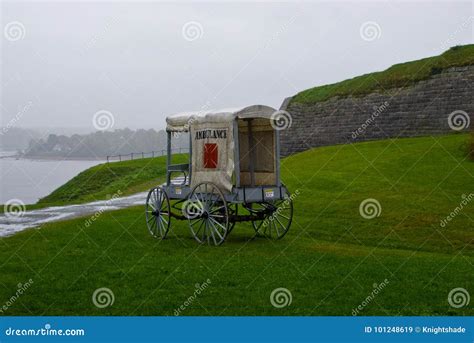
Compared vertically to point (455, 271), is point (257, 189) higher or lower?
higher

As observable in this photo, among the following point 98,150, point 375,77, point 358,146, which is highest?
point 375,77

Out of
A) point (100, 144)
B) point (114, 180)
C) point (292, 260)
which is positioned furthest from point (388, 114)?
point (100, 144)

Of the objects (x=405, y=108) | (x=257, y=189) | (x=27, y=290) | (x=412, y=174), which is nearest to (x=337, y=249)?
(x=257, y=189)

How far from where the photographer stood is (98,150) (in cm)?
8231

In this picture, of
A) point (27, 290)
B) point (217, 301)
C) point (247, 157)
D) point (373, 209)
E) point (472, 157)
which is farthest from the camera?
point (472, 157)

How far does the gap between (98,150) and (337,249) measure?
70.3 m

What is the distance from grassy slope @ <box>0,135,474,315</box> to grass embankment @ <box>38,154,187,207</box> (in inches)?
653

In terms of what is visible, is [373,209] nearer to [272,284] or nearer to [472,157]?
[472,157]

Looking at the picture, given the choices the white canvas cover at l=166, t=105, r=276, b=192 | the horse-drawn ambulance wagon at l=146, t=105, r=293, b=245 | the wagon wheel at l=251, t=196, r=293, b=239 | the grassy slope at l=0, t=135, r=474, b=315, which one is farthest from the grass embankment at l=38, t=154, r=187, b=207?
the white canvas cover at l=166, t=105, r=276, b=192

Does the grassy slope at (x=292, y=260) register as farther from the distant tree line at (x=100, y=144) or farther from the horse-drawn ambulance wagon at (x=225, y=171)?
the distant tree line at (x=100, y=144)

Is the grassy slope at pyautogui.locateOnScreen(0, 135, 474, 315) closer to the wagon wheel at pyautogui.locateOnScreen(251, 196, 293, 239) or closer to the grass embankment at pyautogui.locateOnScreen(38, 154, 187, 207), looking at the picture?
the wagon wheel at pyautogui.locateOnScreen(251, 196, 293, 239)

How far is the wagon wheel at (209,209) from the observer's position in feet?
50.5

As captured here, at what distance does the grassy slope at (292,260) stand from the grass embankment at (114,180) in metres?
16.6

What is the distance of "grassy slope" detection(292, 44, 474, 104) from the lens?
38406mm
